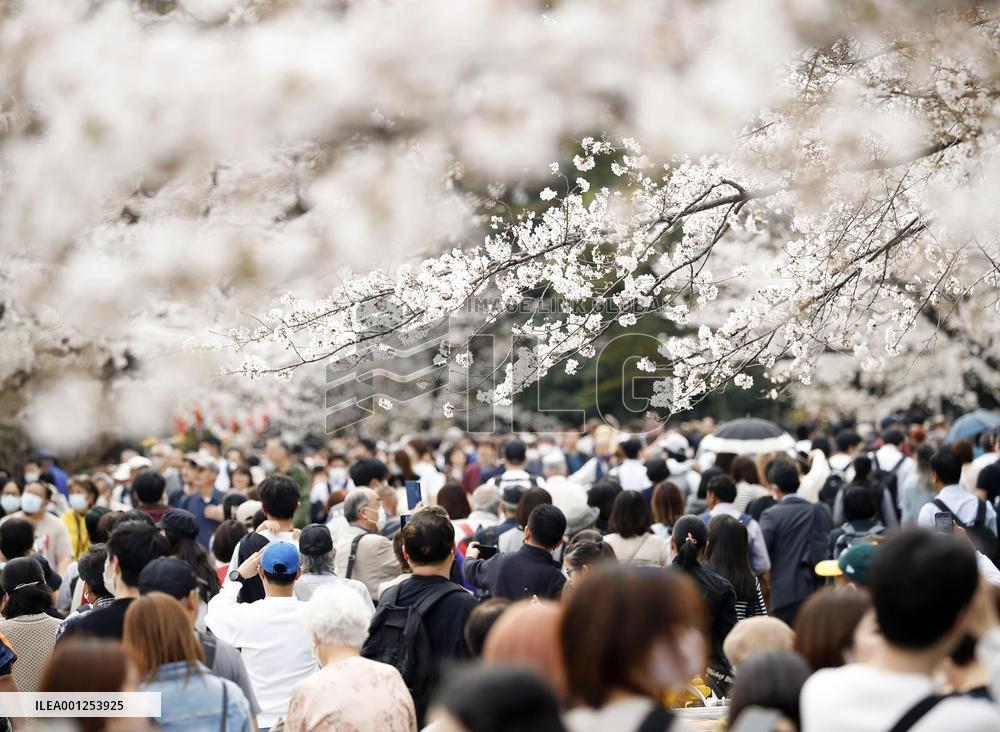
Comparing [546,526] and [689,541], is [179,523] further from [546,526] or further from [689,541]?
[689,541]

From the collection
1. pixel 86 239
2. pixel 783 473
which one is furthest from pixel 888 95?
pixel 86 239

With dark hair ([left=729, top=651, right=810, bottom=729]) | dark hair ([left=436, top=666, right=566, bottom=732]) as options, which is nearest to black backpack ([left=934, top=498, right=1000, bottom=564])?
A: dark hair ([left=729, top=651, right=810, bottom=729])

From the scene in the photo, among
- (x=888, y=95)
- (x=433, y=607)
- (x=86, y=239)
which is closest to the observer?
(x=433, y=607)

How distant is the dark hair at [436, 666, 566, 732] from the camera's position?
164 centimetres

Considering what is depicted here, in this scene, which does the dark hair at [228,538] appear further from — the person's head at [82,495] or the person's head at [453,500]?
the person's head at [82,495]

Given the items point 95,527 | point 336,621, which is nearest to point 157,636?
point 336,621

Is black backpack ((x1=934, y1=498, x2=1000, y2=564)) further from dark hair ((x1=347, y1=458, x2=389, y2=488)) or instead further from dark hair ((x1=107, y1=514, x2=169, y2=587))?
dark hair ((x1=107, y1=514, x2=169, y2=587))

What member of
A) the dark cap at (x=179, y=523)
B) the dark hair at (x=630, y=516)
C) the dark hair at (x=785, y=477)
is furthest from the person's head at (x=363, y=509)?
the dark hair at (x=785, y=477)

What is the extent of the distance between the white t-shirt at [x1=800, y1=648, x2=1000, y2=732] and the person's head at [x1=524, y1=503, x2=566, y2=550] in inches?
105

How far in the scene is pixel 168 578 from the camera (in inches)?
131

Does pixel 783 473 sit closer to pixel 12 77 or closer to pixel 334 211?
pixel 334 211

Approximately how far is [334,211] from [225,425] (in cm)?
861

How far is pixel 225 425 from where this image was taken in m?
20.2

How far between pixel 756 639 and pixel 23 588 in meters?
3.25
